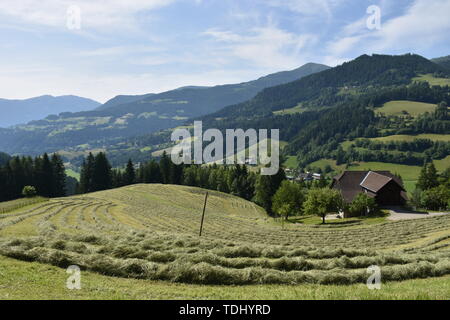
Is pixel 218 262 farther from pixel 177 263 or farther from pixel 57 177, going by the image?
pixel 57 177

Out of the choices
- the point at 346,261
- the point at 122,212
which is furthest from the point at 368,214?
the point at 346,261

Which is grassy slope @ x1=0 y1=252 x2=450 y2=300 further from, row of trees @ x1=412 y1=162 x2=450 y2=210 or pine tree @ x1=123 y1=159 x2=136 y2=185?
pine tree @ x1=123 y1=159 x2=136 y2=185

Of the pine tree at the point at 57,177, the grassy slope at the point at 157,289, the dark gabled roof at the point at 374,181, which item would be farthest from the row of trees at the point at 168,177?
the grassy slope at the point at 157,289

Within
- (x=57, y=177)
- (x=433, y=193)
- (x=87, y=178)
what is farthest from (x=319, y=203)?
(x=57, y=177)

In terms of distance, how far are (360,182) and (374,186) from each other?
7395 mm

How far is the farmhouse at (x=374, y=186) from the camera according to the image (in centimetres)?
7675

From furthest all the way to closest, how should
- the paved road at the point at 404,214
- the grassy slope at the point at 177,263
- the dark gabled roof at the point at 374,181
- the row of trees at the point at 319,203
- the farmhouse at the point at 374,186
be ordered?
the farmhouse at the point at 374,186 → the dark gabled roof at the point at 374,181 → the row of trees at the point at 319,203 → the paved road at the point at 404,214 → the grassy slope at the point at 177,263

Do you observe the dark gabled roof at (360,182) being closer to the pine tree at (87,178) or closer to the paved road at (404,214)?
the paved road at (404,214)

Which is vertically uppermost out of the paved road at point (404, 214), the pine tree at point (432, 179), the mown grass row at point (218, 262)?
the mown grass row at point (218, 262)

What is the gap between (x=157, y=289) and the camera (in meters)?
14.6

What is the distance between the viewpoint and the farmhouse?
252 ft

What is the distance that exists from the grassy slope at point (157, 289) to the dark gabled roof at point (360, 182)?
216 feet
